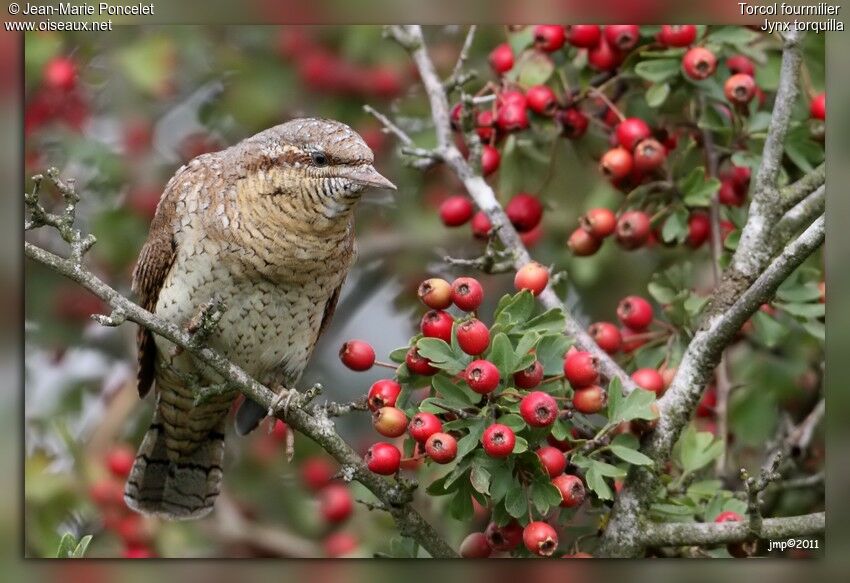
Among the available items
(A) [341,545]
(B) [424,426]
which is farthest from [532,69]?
(A) [341,545]

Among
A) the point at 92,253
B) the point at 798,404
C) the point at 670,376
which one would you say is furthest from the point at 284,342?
the point at 798,404

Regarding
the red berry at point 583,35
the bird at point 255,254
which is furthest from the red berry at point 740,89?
the bird at point 255,254

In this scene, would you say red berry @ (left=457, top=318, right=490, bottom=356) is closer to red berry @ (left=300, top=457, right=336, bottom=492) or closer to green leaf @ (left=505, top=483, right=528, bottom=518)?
green leaf @ (left=505, top=483, right=528, bottom=518)

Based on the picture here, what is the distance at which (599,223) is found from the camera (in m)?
2.47

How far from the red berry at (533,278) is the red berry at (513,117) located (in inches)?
15.8

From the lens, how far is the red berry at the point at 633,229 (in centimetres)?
247

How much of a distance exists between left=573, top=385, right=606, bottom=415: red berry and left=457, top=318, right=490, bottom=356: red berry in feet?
0.72

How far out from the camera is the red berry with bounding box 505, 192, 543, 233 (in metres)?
2.61

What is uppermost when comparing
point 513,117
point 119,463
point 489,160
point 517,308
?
point 513,117

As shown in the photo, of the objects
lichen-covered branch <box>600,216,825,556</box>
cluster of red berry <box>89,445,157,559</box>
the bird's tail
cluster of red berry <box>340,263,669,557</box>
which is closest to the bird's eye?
cluster of red berry <box>340,263,669,557</box>

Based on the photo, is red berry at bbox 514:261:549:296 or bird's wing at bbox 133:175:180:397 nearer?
red berry at bbox 514:261:549:296

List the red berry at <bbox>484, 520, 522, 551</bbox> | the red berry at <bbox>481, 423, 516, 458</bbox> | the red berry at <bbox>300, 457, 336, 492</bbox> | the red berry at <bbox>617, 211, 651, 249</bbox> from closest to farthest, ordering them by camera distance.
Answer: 1. the red berry at <bbox>481, 423, 516, 458</bbox>
2. the red berry at <bbox>484, 520, 522, 551</bbox>
3. the red berry at <bbox>617, 211, 651, 249</bbox>
4. the red berry at <bbox>300, 457, 336, 492</bbox>

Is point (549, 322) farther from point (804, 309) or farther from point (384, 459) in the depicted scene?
point (804, 309)

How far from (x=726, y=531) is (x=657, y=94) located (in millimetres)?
925
